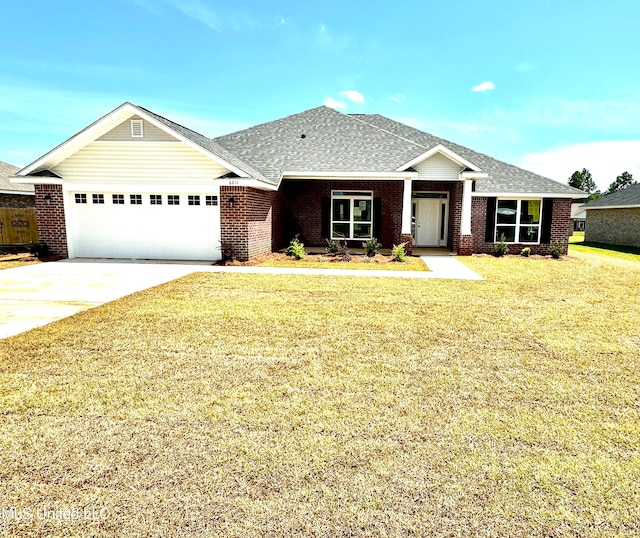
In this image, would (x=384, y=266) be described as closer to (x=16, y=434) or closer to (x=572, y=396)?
(x=572, y=396)

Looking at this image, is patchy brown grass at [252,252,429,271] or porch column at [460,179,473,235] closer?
patchy brown grass at [252,252,429,271]

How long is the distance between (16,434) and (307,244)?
16.1 metres

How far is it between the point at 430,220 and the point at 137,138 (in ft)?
44.0

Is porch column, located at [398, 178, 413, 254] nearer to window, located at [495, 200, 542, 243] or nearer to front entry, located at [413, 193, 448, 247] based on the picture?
front entry, located at [413, 193, 448, 247]

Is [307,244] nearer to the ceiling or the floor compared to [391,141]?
nearer to the floor

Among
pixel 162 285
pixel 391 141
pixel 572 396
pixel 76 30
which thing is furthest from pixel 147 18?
pixel 572 396

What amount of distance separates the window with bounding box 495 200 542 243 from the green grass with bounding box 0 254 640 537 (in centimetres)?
1207

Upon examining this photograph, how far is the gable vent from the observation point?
1397cm

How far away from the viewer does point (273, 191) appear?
16984 mm

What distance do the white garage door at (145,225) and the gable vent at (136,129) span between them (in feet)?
6.69

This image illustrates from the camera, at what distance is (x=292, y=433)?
3572 mm

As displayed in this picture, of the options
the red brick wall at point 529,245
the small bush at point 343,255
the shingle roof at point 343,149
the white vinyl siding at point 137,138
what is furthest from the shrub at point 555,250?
the white vinyl siding at point 137,138

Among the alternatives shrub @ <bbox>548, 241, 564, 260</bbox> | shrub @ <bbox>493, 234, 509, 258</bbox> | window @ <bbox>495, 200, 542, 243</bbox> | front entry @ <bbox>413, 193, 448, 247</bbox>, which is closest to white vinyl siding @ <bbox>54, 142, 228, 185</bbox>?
front entry @ <bbox>413, 193, 448, 247</bbox>

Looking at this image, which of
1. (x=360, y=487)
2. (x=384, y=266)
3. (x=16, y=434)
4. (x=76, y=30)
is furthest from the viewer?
(x=384, y=266)
